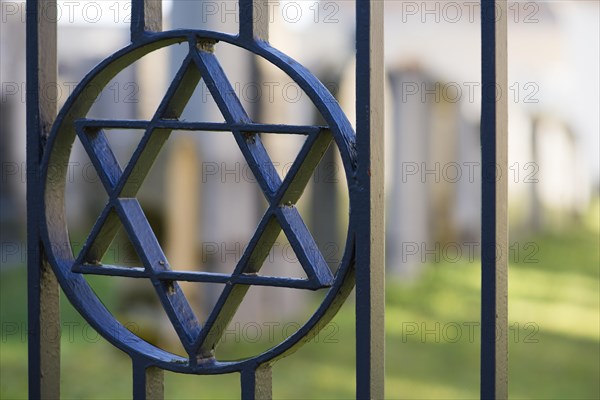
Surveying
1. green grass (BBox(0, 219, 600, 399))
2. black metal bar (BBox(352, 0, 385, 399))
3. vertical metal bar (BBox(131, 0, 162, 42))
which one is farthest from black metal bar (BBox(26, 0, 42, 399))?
green grass (BBox(0, 219, 600, 399))

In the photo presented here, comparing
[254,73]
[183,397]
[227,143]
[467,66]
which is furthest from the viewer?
[467,66]

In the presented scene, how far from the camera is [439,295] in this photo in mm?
6055

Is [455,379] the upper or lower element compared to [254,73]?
lower

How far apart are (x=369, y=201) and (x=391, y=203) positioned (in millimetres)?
6139

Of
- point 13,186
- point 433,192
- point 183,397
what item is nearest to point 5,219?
point 13,186

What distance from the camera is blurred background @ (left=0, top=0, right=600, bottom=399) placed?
4.33 metres

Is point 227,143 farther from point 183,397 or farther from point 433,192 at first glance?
point 433,192

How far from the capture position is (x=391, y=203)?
23.1 ft

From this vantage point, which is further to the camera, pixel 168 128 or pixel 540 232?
pixel 540 232

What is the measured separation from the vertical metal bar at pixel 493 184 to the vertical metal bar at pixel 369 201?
0.33ft

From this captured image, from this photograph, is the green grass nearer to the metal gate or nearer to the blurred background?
the blurred background

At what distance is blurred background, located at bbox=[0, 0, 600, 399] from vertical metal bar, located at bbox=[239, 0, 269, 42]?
1.39 feet

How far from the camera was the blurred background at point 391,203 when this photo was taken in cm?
433

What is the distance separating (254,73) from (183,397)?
73.9 inches
